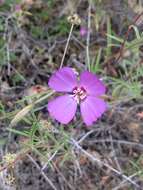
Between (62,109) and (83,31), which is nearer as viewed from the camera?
(62,109)

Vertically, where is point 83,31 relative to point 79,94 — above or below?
above

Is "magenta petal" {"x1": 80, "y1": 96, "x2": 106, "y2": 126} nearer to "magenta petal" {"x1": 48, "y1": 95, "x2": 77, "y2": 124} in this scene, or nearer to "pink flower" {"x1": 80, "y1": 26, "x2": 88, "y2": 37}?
"magenta petal" {"x1": 48, "y1": 95, "x2": 77, "y2": 124}

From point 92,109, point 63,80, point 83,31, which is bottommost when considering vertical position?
point 92,109

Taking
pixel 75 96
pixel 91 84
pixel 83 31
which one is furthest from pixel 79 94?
pixel 83 31

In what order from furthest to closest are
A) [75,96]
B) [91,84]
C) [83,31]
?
[83,31] → [75,96] → [91,84]

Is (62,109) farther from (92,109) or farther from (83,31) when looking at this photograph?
(83,31)

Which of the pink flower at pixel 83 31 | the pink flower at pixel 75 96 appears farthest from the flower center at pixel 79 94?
the pink flower at pixel 83 31

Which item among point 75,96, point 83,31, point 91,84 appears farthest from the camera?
point 83,31

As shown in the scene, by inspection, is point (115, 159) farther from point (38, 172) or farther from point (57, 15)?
point (57, 15)
